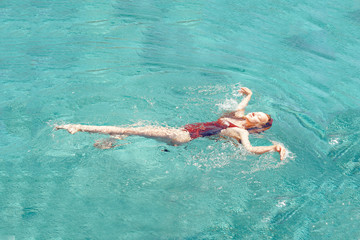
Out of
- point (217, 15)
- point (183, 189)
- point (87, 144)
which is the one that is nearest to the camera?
point (183, 189)

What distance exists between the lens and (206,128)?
618 centimetres

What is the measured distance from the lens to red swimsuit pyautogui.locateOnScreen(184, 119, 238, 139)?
6102 millimetres

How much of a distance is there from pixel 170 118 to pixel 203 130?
1.02m

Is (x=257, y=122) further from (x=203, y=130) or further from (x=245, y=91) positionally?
(x=245, y=91)

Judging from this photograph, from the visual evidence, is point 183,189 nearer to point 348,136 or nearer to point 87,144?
point 87,144

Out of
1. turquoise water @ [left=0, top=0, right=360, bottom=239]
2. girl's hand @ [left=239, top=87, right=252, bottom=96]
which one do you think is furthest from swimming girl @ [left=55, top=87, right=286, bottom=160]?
girl's hand @ [left=239, top=87, right=252, bottom=96]

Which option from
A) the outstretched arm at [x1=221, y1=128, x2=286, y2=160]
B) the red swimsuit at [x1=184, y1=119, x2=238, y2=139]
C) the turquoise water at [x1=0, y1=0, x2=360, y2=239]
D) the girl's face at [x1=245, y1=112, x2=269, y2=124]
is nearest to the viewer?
the turquoise water at [x1=0, y1=0, x2=360, y2=239]

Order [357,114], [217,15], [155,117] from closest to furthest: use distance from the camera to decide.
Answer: [155,117], [357,114], [217,15]

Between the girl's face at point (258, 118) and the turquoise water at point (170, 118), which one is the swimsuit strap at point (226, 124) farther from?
the turquoise water at point (170, 118)

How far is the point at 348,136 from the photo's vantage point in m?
7.32

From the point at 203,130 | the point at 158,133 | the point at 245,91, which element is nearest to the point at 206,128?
the point at 203,130

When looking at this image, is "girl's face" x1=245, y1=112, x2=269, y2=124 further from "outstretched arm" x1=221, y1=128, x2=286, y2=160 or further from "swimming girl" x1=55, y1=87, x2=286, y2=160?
"outstretched arm" x1=221, y1=128, x2=286, y2=160

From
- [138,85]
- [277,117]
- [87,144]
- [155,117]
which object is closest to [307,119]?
[277,117]

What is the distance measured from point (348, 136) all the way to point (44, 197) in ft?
20.6
